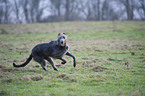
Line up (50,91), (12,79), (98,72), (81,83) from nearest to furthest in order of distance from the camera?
(50,91)
(81,83)
(12,79)
(98,72)

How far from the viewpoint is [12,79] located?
6.82 metres

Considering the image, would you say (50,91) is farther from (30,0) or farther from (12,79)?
(30,0)

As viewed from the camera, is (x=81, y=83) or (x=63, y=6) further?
(x=63, y=6)

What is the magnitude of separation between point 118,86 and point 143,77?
1.55 metres

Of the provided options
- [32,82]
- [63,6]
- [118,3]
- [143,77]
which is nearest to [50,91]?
[32,82]

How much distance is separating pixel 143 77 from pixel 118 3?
51.7 m

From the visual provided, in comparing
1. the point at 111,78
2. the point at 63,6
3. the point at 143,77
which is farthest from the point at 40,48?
the point at 63,6

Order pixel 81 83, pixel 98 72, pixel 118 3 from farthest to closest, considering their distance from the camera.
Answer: pixel 118 3
pixel 98 72
pixel 81 83

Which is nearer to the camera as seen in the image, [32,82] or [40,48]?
[32,82]

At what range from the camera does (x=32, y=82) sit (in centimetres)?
659

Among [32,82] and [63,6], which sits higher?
[63,6]

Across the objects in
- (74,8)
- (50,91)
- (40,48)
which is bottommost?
(50,91)

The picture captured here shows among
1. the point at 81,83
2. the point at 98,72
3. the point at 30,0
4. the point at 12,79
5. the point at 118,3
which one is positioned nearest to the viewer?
the point at 81,83

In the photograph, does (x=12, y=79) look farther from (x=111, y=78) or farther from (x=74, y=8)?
(x=74, y=8)
